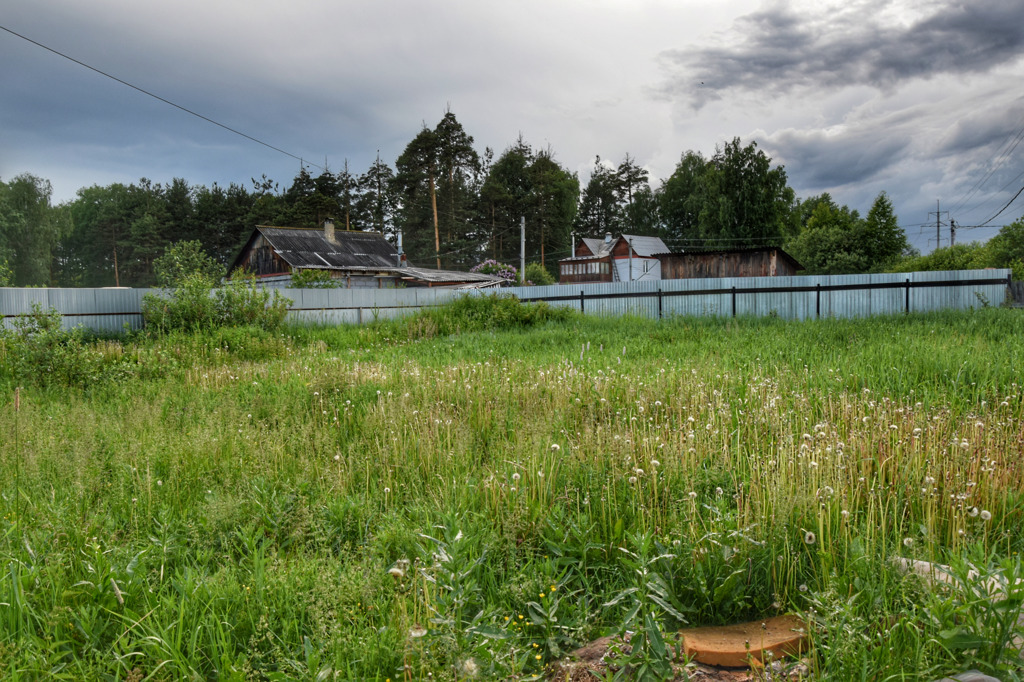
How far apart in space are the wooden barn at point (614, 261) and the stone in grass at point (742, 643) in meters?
41.4

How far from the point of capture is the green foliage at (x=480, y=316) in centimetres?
1458

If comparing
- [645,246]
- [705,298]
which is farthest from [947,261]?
[705,298]

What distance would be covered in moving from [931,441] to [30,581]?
4748 millimetres

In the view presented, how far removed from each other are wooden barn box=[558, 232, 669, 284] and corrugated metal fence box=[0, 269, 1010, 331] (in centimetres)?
2414

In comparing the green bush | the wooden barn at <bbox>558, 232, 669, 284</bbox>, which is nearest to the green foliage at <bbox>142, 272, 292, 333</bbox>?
the green bush

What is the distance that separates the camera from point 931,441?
3.58 meters

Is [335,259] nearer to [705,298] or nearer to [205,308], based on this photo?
[205,308]

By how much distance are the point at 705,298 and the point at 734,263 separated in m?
17.9

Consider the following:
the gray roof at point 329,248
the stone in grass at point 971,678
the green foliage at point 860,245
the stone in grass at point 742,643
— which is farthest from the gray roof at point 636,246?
the stone in grass at point 971,678

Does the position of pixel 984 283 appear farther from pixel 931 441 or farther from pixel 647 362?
pixel 931 441

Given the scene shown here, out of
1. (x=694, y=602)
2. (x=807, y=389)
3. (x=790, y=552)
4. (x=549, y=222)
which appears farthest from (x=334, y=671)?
(x=549, y=222)

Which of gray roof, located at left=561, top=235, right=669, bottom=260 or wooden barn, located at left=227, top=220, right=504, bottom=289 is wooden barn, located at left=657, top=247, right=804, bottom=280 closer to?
gray roof, located at left=561, top=235, right=669, bottom=260

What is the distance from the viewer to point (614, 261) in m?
47.3

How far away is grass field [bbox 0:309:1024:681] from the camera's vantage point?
2045mm
